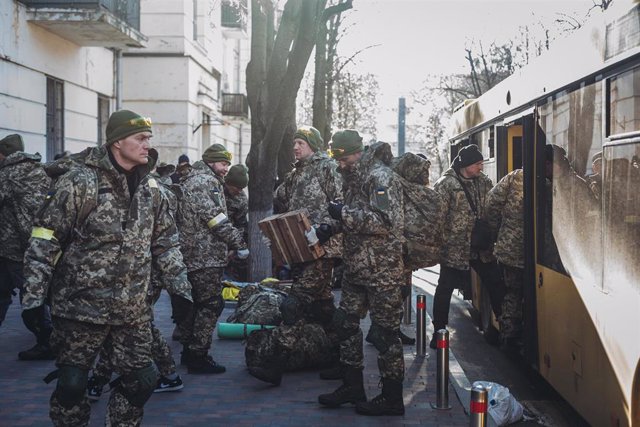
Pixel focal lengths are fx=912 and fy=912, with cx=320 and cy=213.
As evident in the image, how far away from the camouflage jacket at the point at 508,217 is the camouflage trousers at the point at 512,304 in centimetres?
12

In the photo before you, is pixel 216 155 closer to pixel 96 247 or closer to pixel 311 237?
pixel 311 237

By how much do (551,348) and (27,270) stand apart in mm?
4022

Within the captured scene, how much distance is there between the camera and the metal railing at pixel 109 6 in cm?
1742

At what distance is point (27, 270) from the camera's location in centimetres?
472

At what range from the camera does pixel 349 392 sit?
680cm

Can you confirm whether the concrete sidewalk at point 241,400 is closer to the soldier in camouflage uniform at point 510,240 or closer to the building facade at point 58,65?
the soldier in camouflage uniform at point 510,240

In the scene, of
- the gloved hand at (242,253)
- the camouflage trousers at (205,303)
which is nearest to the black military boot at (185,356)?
the camouflage trousers at (205,303)

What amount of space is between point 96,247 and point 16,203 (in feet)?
12.9

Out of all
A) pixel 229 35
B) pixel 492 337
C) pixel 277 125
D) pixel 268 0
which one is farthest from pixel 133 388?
pixel 229 35

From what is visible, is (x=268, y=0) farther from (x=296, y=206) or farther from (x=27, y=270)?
(x=27, y=270)

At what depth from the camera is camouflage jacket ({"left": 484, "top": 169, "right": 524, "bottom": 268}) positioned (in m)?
8.29

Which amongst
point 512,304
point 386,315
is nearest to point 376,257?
point 386,315

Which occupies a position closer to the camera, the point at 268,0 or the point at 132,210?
the point at 132,210

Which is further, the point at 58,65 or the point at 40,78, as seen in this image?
the point at 58,65
